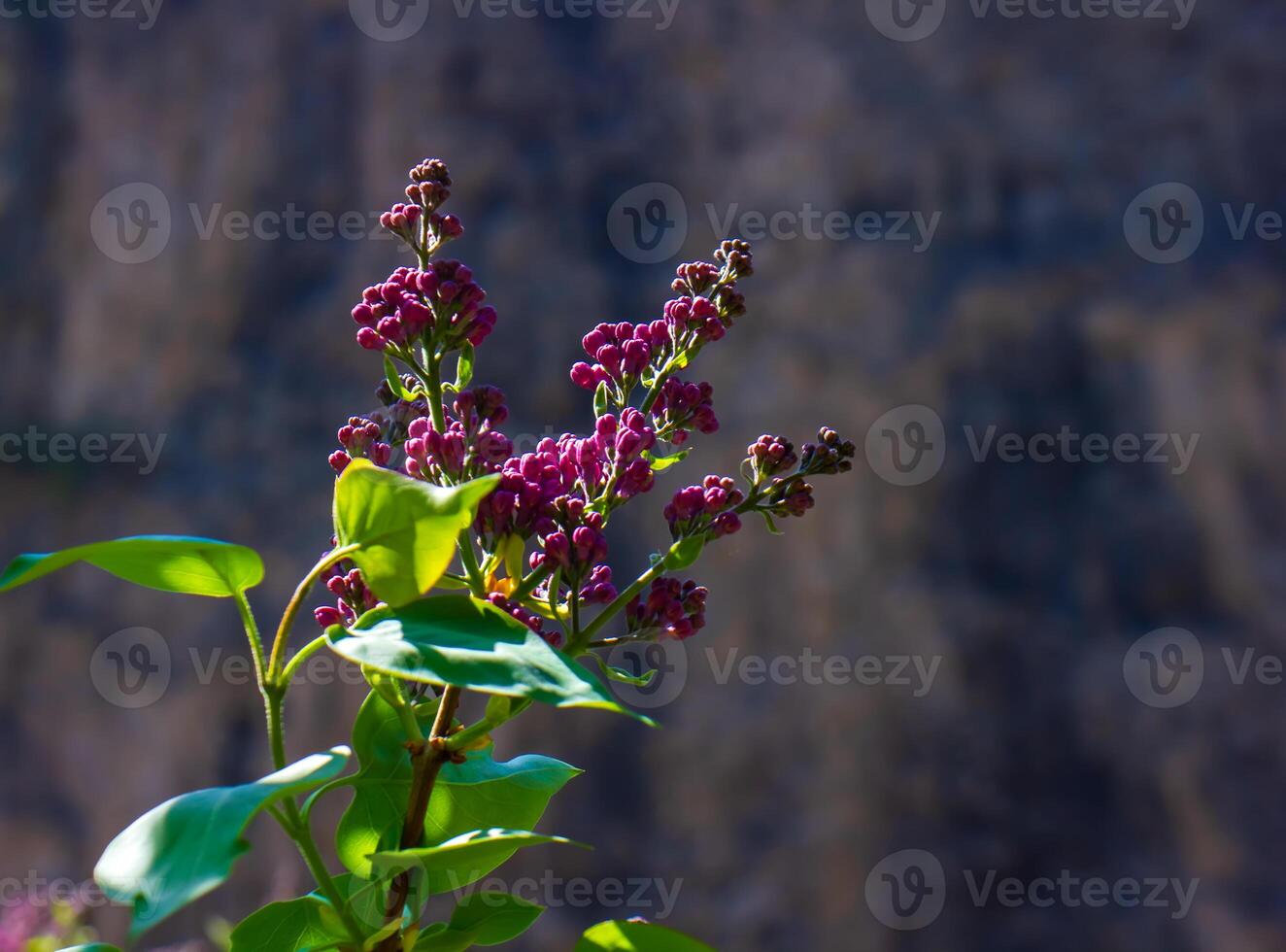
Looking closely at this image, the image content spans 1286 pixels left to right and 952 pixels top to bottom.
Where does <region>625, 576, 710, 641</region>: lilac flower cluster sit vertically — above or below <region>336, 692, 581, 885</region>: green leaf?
above

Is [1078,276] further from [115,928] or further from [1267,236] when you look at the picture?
[115,928]

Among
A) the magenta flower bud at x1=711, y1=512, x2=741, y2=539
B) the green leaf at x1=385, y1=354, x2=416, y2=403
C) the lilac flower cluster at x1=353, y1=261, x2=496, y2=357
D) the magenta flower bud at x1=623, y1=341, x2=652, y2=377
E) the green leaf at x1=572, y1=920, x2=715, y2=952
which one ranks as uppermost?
the lilac flower cluster at x1=353, y1=261, x2=496, y2=357

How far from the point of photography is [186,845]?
0.30 meters

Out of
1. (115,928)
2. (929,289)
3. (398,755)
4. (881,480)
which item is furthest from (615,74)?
(398,755)

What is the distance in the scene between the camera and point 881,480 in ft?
11.2

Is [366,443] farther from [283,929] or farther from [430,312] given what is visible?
[283,929]

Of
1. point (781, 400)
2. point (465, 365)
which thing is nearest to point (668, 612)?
point (465, 365)

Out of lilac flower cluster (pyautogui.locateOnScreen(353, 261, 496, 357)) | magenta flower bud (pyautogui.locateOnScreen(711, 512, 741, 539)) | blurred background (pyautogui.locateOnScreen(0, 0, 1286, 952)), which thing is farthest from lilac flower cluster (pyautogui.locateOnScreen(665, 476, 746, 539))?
blurred background (pyautogui.locateOnScreen(0, 0, 1286, 952))

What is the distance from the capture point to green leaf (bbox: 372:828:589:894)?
0.36 m

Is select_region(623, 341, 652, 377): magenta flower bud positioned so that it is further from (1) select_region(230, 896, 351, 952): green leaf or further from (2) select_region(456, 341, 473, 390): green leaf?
(1) select_region(230, 896, 351, 952): green leaf

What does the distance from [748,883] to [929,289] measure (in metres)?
1.78

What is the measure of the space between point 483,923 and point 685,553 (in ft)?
0.50

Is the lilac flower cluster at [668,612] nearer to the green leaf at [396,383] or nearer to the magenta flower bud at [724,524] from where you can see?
the magenta flower bud at [724,524]

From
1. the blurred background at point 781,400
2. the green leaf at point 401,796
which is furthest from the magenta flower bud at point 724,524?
the blurred background at point 781,400
